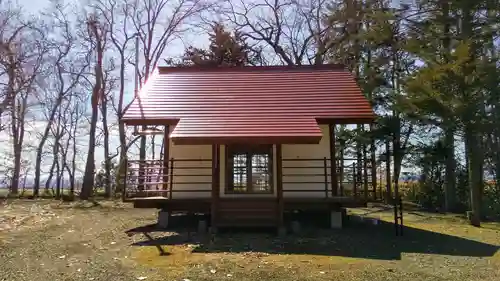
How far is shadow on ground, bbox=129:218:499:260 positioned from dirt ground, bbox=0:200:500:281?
0.06 feet

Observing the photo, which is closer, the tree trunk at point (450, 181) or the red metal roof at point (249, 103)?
the red metal roof at point (249, 103)

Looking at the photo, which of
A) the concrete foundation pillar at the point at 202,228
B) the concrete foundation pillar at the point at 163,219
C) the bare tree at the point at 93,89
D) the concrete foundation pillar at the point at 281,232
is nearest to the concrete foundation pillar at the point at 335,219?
the concrete foundation pillar at the point at 281,232

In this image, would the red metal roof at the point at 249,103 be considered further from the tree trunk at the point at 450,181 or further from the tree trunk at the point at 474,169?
the tree trunk at the point at 450,181

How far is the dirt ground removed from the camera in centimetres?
597

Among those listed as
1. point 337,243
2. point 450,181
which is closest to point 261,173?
point 337,243

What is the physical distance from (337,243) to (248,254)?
1.95m

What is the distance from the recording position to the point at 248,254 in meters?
7.17

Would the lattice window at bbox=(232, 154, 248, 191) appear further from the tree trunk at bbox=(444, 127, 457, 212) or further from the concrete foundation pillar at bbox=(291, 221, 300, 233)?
the tree trunk at bbox=(444, 127, 457, 212)

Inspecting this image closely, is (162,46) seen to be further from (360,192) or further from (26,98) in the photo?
(360,192)

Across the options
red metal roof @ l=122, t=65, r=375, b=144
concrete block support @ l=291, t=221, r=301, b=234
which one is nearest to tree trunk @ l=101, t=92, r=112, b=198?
red metal roof @ l=122, t=65, r=375, b=144

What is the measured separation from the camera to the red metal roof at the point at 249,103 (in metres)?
9.15

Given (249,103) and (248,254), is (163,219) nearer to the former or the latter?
(248,254)

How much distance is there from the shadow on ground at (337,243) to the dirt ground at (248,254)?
2cm

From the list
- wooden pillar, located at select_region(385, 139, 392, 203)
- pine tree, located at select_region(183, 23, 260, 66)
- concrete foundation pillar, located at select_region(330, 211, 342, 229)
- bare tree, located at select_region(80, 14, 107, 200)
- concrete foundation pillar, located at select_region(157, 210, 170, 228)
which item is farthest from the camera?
pine tree, located at select_region(183, 23, 260, 66)
